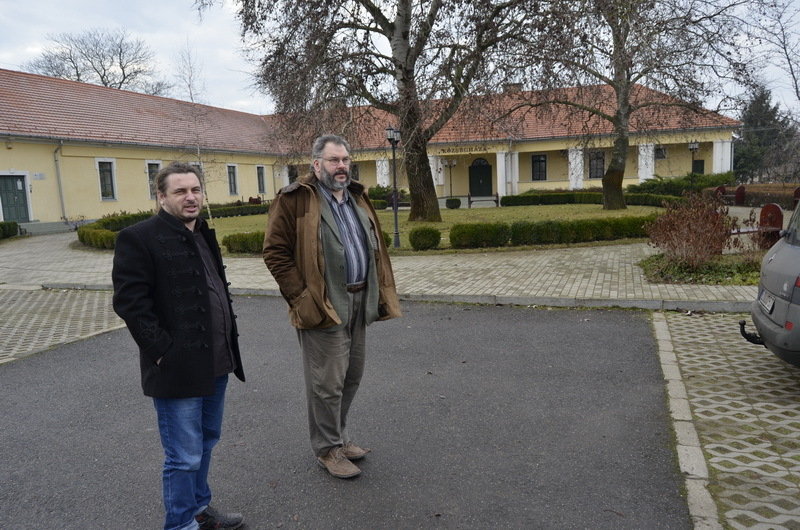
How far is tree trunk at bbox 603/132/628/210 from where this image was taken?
24906mm

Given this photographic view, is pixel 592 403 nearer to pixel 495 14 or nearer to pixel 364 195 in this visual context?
pixel 364 195

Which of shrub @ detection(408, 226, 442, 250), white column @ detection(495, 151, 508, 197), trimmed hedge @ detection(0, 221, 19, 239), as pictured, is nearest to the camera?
shrub @ detection(408, 226, 442, 250)

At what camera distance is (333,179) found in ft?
11.4

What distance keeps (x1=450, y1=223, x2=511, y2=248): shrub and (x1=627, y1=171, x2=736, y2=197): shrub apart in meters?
24.1

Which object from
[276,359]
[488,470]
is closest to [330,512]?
[488,470]

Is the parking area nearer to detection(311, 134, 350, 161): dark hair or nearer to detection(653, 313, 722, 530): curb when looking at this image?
detection(653, 313, 722, 530): curb

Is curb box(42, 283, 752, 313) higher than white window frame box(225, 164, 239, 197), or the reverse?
white window frame box(225, 164, 239, 197)

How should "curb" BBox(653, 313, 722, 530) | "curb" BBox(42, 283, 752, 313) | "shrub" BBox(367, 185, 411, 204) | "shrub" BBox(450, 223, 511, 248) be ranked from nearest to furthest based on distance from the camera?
1. "curb" BBox(653, 313, 722, 530)
2. "curb" BBox(42, 283, 752, 313)
3. "shrub" BBox(450, 223, 511, 248)
4. "shrub" BBox(367, 185, 411, 204)

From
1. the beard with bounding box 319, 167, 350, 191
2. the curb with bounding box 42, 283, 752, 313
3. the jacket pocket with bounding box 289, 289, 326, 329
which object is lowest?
the curb with bounding box 42, 283, 752, 313

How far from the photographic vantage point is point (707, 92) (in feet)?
66.2

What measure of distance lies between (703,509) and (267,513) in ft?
7.86

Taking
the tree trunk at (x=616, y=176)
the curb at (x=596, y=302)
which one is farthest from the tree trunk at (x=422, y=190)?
the curb at (x=596, y=302)

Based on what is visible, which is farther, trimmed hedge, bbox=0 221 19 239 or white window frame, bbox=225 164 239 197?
white window frame, bbox=225 164 239 197

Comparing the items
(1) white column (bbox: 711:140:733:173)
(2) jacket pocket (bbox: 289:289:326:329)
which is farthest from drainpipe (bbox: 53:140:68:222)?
(1) white column (bbox: 711:140:733:173)
